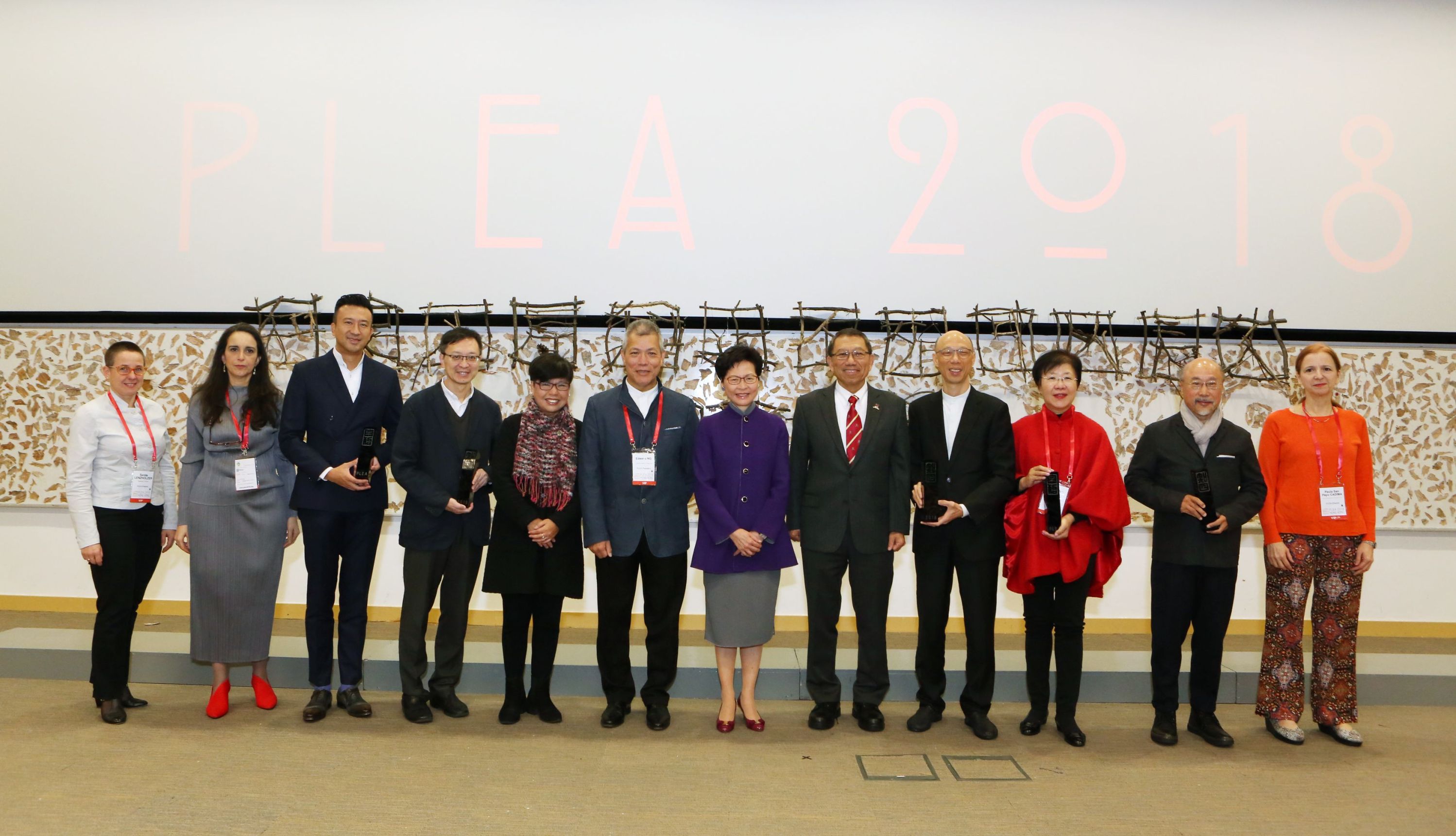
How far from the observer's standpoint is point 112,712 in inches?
134

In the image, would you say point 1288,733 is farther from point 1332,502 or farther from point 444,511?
point 444,511

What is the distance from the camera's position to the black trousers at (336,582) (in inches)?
137

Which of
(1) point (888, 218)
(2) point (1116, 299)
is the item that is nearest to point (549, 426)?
(1) point (888, 218)

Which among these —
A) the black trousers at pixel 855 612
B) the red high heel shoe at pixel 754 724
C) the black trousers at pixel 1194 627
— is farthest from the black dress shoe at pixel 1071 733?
the red high heel shoe at pixel 754 724

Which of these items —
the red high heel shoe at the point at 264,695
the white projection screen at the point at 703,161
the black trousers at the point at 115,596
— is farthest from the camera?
the white projection screen at the point at 703,161

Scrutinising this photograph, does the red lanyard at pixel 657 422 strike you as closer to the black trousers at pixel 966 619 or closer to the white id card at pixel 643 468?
the white id card at pixel 643 468

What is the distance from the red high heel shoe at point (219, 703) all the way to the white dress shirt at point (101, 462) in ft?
2.54

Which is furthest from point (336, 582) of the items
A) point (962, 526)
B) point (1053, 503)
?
point (1053, 503)

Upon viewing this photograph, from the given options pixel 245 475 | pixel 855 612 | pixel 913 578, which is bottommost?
pixel 913 578

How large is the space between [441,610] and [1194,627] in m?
3.08

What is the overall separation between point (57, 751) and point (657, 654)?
221cm

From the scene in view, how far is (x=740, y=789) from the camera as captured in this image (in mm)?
2830

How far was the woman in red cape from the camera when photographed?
327 cm

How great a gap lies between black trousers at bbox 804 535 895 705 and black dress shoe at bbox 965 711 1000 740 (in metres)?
0.36
